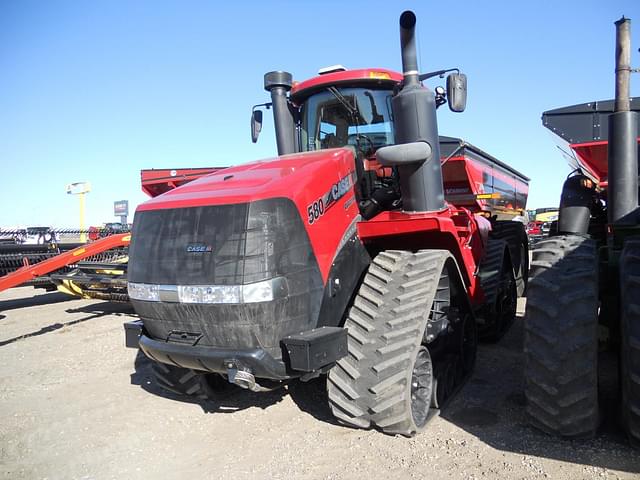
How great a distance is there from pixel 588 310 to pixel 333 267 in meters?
1.61

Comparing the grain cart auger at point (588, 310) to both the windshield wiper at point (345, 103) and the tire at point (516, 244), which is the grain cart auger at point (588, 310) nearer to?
the windshield wiper at point (345, 103)

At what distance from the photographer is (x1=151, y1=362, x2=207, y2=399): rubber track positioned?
3.92 meters

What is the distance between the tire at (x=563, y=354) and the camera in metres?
2.82

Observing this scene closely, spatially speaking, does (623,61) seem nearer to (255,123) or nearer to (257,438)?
(255,123)

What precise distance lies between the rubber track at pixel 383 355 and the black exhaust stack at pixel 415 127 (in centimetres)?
63

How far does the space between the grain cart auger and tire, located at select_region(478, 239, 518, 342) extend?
1.31 metres

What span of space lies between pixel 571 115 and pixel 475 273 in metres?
1.97

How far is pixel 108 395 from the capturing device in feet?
14.5

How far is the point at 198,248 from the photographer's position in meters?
2.97

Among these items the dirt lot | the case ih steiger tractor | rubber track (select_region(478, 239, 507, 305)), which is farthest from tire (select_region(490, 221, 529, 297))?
the case ih steiger tractor

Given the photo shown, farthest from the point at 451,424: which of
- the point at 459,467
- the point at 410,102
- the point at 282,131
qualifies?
the point at 282,131

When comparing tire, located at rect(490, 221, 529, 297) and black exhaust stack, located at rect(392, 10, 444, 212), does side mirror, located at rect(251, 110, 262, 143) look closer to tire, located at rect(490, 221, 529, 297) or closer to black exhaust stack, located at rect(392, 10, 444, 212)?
black exhaust stack, located at rect(392, 10, 444, 212)

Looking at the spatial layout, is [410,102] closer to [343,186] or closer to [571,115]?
[343,186]

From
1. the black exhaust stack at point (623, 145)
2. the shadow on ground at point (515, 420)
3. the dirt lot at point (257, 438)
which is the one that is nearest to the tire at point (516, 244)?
the dirt lot at point (257, 438)
